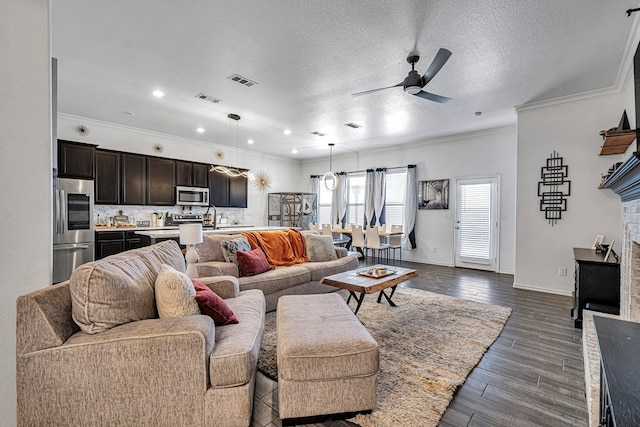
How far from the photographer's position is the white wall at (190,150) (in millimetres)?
5457

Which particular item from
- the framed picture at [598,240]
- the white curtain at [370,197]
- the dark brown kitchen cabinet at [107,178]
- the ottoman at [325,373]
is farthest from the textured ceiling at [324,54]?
the white curtain at [370,197]

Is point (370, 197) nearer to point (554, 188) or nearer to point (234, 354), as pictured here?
point (554, 188)

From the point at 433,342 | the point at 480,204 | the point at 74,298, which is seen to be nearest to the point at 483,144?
the point at 480,204

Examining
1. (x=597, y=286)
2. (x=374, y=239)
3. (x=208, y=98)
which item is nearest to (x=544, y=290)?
(x=597, y=286)

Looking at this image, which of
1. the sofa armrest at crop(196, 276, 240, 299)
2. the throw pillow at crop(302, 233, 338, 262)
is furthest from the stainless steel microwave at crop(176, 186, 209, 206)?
the sofa armrest at crop(196, 276, 240, 299)

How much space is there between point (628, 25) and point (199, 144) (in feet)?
23.9

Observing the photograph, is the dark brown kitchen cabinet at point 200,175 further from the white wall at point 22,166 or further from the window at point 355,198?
the white wall at point 22,166

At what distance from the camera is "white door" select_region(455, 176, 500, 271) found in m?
6.01

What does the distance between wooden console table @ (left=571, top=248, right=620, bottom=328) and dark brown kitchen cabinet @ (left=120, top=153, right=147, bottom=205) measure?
7.10 m

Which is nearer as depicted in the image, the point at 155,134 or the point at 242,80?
the point at 242,80

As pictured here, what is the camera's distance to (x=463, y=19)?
2.50m

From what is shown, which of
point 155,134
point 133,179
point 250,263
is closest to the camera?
point 250,263

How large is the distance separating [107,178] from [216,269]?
12.5 feet

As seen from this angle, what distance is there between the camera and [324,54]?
10.1 feet
